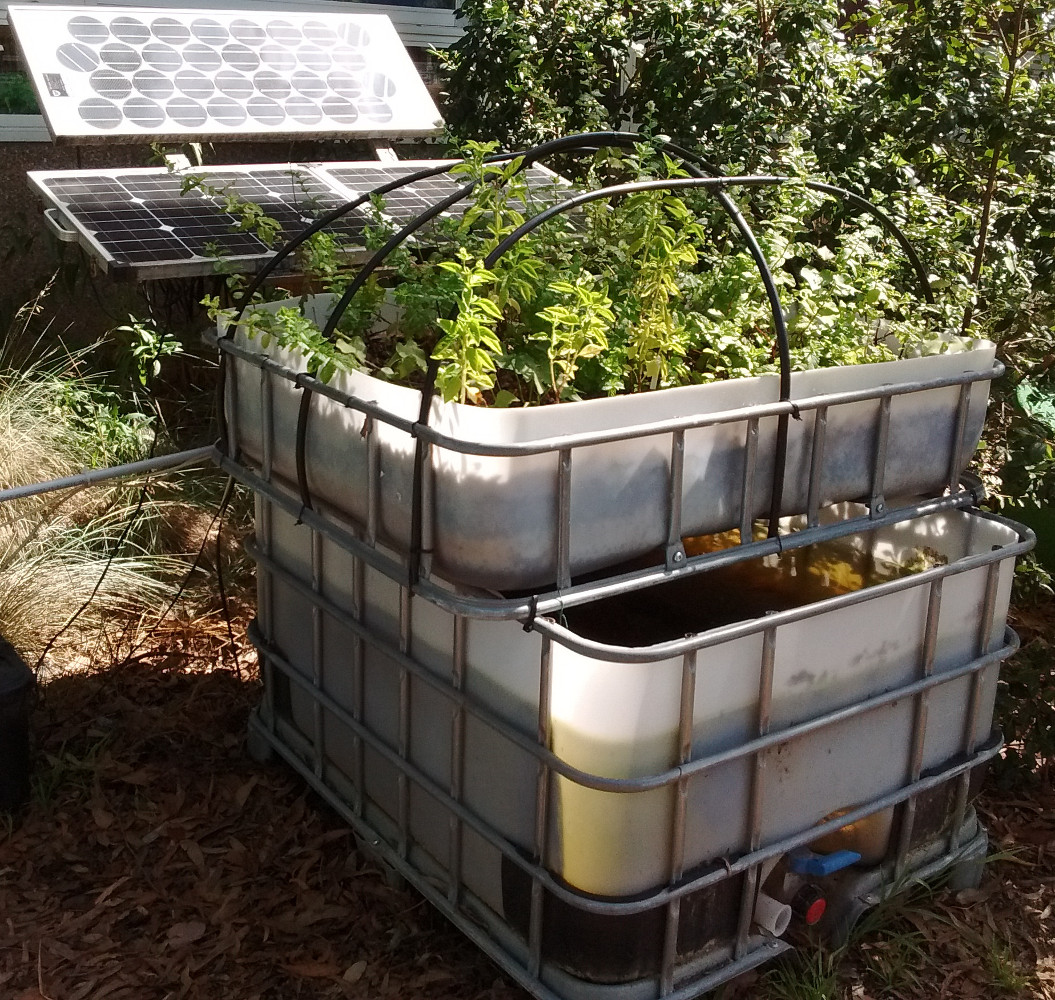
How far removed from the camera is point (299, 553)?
8.81 ft

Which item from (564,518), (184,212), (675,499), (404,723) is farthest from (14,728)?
(675,499)

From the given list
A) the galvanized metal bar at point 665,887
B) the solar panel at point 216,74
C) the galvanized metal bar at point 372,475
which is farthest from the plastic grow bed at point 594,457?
the solar panel at point 216,74

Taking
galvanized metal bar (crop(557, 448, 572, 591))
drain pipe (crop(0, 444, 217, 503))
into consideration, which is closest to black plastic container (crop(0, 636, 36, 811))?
drain pipe (crop(0, 444, 217, 503))

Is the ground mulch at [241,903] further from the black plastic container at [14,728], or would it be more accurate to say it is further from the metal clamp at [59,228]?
the metal clamp at [59,228]

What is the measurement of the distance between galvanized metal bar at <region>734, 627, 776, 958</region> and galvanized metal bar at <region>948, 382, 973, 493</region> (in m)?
0.65

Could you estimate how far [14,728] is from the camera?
2795 mm

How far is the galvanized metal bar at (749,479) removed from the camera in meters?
2.07

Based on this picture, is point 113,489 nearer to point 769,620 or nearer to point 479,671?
point 479,671

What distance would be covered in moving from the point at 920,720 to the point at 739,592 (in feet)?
1.57

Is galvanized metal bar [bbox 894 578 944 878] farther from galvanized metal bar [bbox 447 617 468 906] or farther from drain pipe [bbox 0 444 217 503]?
drain pipe [bbox 0 444 217 503]

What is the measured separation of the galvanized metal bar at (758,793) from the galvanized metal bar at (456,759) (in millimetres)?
525

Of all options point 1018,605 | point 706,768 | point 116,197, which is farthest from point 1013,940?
point 116,197

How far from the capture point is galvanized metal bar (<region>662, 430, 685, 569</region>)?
6.54 ft

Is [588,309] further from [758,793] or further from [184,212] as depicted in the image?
[184,212]
